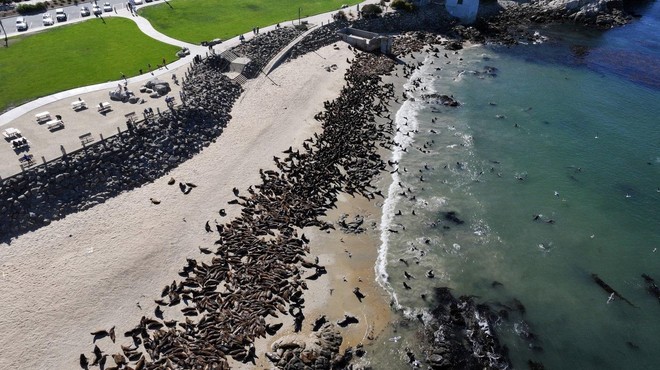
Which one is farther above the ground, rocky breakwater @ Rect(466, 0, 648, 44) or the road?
the road

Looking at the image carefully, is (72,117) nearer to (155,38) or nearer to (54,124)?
(54,124)

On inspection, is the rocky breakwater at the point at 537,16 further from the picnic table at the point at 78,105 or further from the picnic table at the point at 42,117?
the picnic table at the point at 42,117

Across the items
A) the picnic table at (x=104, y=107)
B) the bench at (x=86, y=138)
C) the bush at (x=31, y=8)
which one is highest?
the bush at (x=31, y=8)

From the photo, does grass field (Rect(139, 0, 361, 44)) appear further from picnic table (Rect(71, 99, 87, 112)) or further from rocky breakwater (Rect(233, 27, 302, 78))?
picnic table (Rect(71, 99, 87, 112))

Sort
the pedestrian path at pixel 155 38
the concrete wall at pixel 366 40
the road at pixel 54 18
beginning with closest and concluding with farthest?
the pedestrian path at pixel 155 38 → the road at pixel 54 18 → the concrete wall at pixel 366 40

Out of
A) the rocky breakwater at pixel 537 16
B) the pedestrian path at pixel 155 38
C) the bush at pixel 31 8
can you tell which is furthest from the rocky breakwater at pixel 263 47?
the bush at pixel 31 8

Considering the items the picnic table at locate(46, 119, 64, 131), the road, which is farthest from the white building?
the picnic table at locate(46, 119, 64, 131)

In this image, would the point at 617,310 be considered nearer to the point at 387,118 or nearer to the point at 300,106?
the point at 387,118
